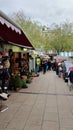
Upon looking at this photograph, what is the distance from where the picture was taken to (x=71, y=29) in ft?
189

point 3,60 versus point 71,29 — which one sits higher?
point 71,29

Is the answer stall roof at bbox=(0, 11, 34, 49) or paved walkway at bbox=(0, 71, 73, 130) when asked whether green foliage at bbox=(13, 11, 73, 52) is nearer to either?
stall roof at bbox=(0, 11, 34, 49)

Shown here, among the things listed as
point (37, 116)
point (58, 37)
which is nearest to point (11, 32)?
point (37, 116)

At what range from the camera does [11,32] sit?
1346 centimetres

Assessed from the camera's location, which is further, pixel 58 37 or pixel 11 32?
pixel 58 37

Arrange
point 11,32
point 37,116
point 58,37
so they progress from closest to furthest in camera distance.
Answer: point 37,116
point 11,32
point 58,37

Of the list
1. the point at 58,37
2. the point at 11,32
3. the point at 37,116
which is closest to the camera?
the point at 37,116

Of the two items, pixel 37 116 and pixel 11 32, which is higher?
pixel 11 32

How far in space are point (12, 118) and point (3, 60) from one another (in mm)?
4662

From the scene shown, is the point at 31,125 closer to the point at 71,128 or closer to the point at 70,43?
the point at 71,128

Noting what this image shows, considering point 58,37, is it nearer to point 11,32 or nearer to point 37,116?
point 11,32

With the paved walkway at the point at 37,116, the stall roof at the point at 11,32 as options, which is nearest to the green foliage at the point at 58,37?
the stall roof at the point at 11,32

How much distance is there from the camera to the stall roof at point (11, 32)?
1006 centimetres

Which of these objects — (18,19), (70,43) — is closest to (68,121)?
(18,19)
